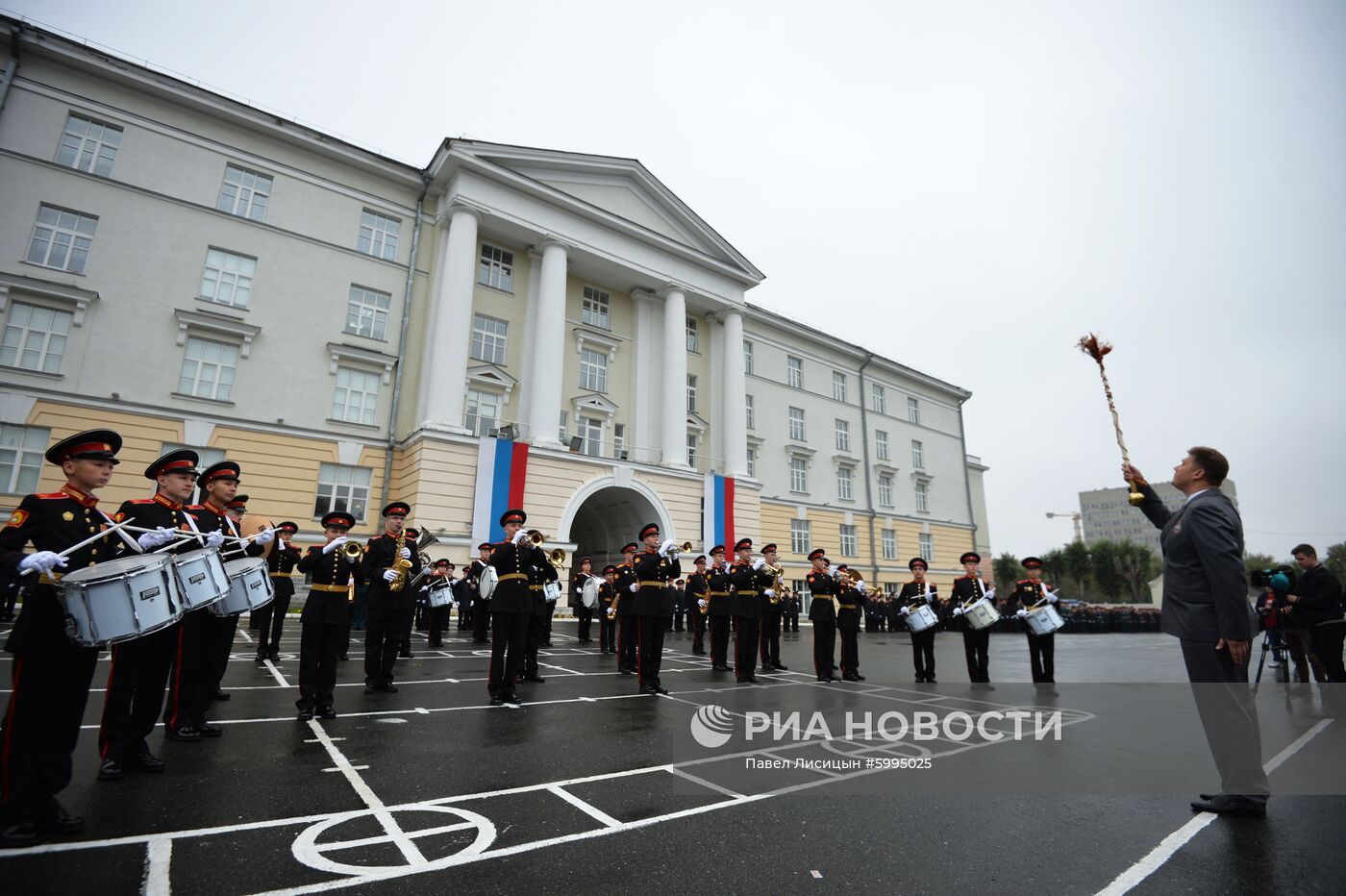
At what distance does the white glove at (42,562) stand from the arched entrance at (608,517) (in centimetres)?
2122

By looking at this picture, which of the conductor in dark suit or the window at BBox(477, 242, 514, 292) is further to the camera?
the window at BBox(477, 242, 514, 292)

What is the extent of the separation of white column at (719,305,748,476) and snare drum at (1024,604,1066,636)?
2110 centimetres

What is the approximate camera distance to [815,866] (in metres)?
3.40

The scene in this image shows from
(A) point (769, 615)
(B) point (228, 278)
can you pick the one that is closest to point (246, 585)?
(A) point (769, 615)

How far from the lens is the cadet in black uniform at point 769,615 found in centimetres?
1188

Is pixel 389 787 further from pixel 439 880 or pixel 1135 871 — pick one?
pixel 1135 871

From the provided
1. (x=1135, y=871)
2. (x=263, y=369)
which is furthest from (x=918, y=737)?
(x=263, y=369)

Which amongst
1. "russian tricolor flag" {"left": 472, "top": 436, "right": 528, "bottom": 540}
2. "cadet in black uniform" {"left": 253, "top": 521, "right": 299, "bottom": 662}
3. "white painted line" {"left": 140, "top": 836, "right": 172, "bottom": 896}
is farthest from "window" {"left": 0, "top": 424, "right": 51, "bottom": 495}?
"white painted line" {"left": 140, "top": 836, "right": 172, "bottom": 896}

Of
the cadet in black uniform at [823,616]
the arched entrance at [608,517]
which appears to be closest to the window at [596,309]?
the arched entrance at [608,517]

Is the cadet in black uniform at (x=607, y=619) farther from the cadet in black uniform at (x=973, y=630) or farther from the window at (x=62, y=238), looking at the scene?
the window at (x=62, y=238)

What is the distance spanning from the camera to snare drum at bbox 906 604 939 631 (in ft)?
35.9

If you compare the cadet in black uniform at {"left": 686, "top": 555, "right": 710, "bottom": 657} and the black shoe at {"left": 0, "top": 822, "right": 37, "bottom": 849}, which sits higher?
the cadet in black uniform at {"left": 686, "top": 555, "right": 710, "bottom": 657}

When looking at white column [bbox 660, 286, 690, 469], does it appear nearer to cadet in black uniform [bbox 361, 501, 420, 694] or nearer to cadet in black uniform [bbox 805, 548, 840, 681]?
cadet in black uniform [bbox 805, 548, 840, 681]

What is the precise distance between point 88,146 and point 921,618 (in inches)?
1168
